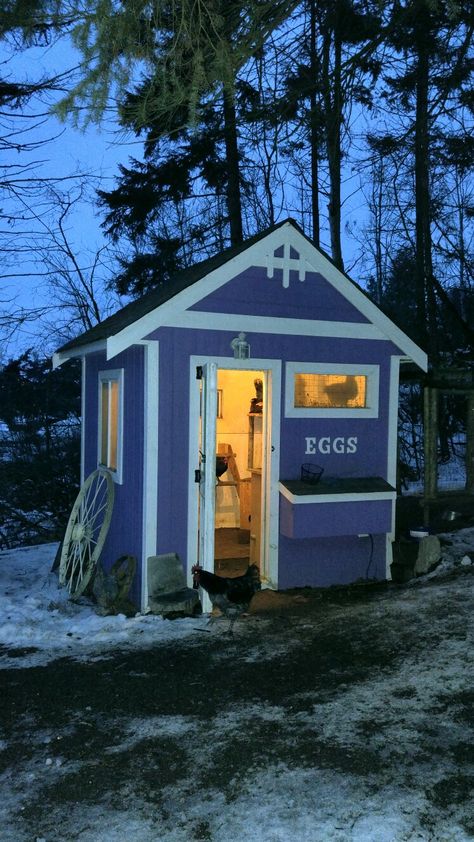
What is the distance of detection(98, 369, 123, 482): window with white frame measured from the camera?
25.4 ft

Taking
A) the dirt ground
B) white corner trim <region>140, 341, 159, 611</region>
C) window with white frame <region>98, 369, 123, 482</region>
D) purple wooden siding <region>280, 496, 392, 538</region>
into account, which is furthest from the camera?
window with white frame <region>98, 369, 123, 482</region>

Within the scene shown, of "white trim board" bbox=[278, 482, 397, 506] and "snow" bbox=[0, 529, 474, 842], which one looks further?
"white trim board" bbox=[278, 482, 397, 506]

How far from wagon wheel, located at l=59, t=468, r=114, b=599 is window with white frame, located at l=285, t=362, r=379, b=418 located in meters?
2.36

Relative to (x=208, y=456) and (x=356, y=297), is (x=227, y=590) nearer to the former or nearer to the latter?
(x=208, y=456)

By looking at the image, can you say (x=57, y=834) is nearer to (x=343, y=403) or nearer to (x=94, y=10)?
(x=94, y=10)

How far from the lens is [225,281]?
723 cm

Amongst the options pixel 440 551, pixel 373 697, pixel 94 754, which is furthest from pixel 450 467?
pixel 94 754

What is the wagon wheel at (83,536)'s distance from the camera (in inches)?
308

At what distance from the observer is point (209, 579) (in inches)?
259

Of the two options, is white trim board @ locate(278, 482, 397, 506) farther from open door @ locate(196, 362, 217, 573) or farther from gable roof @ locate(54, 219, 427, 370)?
gable roof @ locate(54, 219, 427, 370)

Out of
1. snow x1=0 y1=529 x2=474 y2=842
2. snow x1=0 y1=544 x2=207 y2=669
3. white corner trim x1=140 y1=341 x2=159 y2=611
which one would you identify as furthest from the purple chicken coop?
snow x1=0 y1=529 x2=474 y2=842

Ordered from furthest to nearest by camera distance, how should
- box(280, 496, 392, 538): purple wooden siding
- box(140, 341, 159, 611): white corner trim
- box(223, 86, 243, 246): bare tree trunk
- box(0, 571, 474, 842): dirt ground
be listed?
1. box(223, 86, 243, 246): bare tree trunk
2. box(280, 496, 392, 538): purple wooden siding
3. box(140, 341, 159, 611): white corner trim
4. box(0, 571, 474, 842): dirt ground

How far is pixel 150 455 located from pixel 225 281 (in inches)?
79.5

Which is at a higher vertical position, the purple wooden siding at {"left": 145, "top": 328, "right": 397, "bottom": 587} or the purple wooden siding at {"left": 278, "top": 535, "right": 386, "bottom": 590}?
the purple wooden siding at {"left": 145, "top": 328, "right": 397, "bottom": 587}
